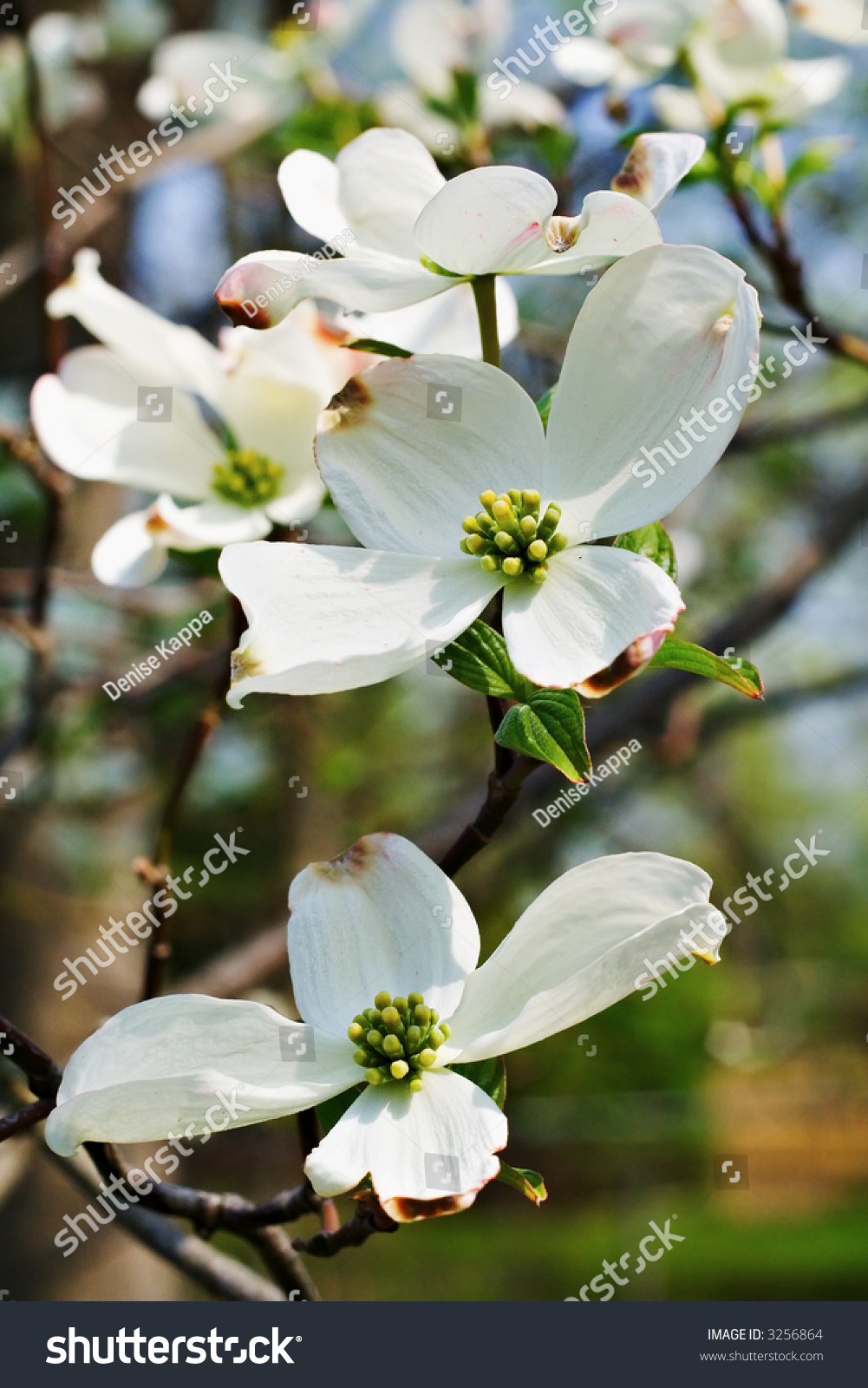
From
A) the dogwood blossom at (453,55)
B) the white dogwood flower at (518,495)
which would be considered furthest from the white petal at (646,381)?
the dogwood blossom at (453,55)

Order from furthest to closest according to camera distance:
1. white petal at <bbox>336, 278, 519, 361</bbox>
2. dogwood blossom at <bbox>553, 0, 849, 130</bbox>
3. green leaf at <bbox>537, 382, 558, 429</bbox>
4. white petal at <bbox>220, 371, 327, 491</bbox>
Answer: dogwood blossom at <bbox>553, 0, 849, 130</bbox>
white petal at <bbox>220, 371, 327, 491</bbox>
white petal at <bbox>336, 278, 519, 361</bbox>
green leaf at <bbox>537, 382, 558, 429</bbox>

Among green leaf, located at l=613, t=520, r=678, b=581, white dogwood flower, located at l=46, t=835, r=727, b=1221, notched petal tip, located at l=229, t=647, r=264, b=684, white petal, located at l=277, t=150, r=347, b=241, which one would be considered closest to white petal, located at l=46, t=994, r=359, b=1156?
white dogwood flower, located at l=46, t=835, r=727, b=1221

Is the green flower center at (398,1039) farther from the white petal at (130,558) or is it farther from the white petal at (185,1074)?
the white petal at (130,558)

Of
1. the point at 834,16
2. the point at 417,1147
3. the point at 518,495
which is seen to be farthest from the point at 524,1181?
the point at 834,16

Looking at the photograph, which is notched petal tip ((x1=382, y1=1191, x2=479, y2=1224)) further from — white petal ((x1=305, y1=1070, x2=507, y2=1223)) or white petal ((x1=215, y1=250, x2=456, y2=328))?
white petal ((x1=215, y1=250, x2=456, y2=328))

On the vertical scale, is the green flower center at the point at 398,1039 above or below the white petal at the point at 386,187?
below

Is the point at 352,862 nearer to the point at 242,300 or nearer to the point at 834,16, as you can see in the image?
the point at 242,300
